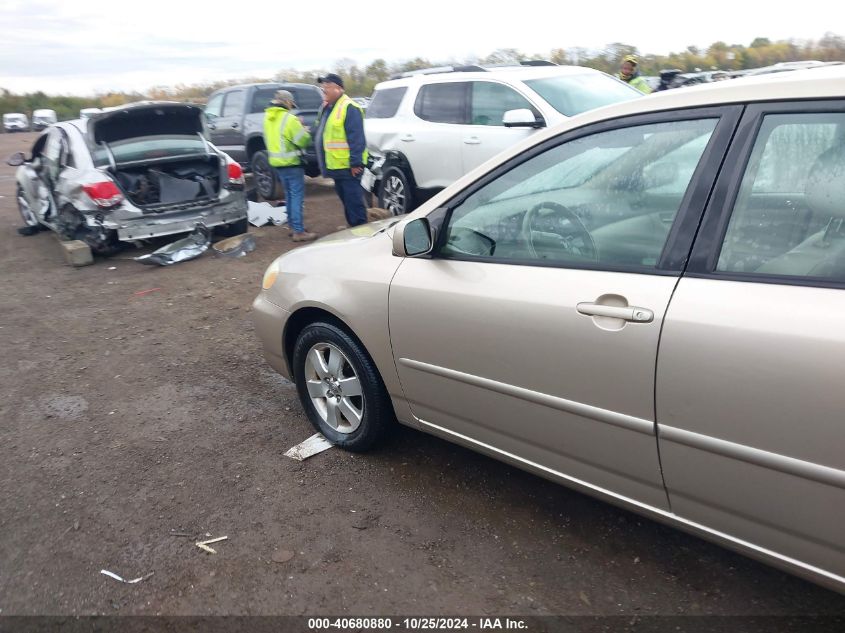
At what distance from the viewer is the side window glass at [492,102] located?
24.5 feet

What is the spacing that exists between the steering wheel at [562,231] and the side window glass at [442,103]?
5.66 metres

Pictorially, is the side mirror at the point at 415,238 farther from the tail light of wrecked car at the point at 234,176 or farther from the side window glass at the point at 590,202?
the tail light of wrecked car at the point at 234,176

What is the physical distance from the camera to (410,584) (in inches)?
102

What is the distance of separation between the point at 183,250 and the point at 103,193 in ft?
3.45

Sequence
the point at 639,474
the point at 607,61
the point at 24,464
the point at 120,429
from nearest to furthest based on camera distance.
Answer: the point at 639,474, the point at 24,464, the point at 120,429, the point at 607,61

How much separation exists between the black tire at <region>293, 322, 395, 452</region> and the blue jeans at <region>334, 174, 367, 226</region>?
4.18 metres

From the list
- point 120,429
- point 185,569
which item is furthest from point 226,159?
point 185,569

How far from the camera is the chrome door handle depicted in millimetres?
2106

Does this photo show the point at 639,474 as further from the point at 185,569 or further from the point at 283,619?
the point at 185,569

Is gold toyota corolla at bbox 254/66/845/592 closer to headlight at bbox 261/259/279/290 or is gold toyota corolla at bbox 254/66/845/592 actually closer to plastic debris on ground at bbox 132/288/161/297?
headlight at bbox 261/259/279/290

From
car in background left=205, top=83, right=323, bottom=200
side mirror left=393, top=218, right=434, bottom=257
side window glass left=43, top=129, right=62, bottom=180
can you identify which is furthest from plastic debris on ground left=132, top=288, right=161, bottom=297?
side mirror left=393, top=218, right=434, bottom=257

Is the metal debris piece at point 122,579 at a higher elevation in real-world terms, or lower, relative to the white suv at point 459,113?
lower

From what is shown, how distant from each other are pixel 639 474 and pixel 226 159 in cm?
749

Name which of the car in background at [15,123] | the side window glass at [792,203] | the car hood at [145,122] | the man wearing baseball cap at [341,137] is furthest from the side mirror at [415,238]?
the car in background at [15,123]
